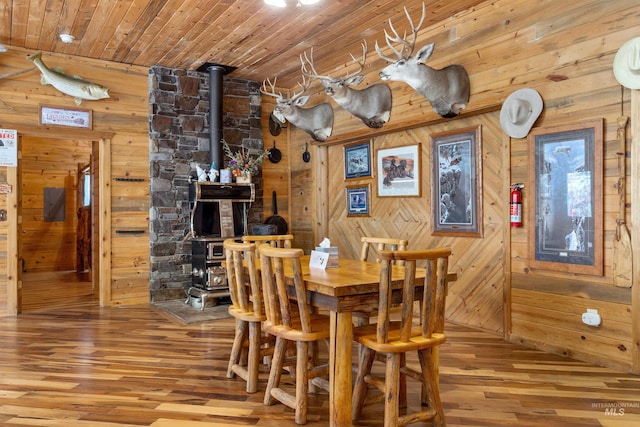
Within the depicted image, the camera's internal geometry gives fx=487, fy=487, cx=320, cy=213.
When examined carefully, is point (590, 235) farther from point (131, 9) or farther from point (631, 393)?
point (131, 9)

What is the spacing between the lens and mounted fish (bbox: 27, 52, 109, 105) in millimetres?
5605

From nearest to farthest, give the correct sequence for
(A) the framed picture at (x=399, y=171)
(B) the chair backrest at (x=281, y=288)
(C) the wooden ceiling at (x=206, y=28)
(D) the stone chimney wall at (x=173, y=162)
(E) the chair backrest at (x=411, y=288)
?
(E) the chair backrest at (x=411, y=288) < (B) the chair backrest at (x=281, y=288) < (C) the wooden ceiling at (x=206, y=28) < (A) the framed picture at (x=399, y=171) < (D) the stone chimney wall at (x=173, y=162)

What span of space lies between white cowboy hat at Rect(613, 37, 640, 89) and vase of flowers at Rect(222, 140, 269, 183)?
4.40 metres

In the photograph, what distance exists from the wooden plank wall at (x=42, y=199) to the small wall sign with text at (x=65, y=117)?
150 inches

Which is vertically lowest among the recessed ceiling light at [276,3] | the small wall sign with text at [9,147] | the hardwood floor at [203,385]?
the hardwood floor at [203,385]

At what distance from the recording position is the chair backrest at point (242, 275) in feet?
10.1

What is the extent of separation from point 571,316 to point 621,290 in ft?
1.49

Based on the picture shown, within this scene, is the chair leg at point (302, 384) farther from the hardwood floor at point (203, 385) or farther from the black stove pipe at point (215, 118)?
the black stove pipe at point (215, 118)

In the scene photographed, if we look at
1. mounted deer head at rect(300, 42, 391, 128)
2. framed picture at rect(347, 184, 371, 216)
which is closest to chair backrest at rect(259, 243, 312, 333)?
mounted deer head at rect(300, 42, 391, 128)

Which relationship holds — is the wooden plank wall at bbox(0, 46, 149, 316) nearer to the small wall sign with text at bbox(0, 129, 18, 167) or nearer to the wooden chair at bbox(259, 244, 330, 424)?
the small wall sign with text at bbox(0, 129, 18, 167)

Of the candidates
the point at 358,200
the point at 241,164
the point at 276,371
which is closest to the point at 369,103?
the point at 358,200

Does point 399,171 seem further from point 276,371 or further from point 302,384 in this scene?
point 302,384

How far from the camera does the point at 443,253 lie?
2.50 meters

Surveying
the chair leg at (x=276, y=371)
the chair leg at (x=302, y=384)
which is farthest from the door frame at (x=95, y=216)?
the chair leg at (x=302, y=384)
